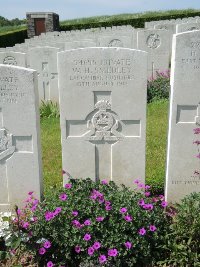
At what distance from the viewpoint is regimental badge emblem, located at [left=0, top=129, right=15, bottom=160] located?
391 cm

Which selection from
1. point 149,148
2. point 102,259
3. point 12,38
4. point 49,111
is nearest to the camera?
point 102,259

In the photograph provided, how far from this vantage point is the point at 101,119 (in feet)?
12.9

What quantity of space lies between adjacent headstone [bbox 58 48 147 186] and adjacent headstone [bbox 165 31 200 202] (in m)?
0.34

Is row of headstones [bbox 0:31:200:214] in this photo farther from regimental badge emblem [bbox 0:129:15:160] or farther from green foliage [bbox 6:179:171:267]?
green foliage [bbox 6:179:171:267]

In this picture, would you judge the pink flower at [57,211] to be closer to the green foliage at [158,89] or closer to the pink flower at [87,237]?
the pink flower at [87,237]

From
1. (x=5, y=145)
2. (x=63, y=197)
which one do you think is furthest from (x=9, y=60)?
(x=63, y=197)

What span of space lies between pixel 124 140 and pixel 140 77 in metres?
0.76

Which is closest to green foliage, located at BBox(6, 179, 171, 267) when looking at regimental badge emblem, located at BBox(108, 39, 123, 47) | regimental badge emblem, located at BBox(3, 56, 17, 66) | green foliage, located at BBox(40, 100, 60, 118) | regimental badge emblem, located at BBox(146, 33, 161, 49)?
green foliage, located at BBox(40, 100, 60, 118)

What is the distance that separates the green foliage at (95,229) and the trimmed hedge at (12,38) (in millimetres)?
20185

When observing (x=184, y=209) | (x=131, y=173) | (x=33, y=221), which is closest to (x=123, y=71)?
(x=131, y=173)

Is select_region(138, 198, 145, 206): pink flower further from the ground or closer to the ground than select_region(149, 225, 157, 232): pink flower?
further from the ground

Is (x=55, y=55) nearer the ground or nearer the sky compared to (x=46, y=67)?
nearer the sky

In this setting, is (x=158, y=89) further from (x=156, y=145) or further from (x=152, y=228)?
(x=152, y=228)

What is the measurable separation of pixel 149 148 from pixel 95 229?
3157mm
